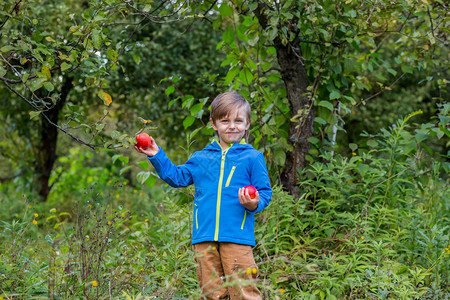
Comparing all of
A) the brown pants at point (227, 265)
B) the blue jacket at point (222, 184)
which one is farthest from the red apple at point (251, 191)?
the brown pants at point (227, 265)

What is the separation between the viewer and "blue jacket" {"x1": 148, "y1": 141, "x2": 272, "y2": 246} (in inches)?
108

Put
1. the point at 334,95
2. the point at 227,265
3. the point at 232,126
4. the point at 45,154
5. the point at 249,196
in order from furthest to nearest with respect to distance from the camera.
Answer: the point at 45,154
the point at 334,95
the point at 232,126
the point at 227,265
the point at 249,196

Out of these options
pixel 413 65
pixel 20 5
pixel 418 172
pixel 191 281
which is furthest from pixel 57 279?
pixel 413 65

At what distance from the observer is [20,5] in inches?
131

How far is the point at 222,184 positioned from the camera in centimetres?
280

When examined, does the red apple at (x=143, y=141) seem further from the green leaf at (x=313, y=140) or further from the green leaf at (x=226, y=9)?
the green leaf at (x=313, y=140)

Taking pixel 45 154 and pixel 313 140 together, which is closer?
pixel 313 140

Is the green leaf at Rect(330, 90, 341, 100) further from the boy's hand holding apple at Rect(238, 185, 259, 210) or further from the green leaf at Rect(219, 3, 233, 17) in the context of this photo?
the boy's hand holding apple at Rect(238, 185, 259, 210)

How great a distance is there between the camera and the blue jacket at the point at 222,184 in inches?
108

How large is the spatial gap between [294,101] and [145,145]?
1.97 m

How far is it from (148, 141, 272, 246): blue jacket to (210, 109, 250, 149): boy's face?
5cm

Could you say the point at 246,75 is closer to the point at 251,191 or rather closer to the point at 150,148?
the point at 150,148

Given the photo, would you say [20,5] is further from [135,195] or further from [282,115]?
[135,195]

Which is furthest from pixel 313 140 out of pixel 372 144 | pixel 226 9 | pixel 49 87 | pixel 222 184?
pixel 49 87
